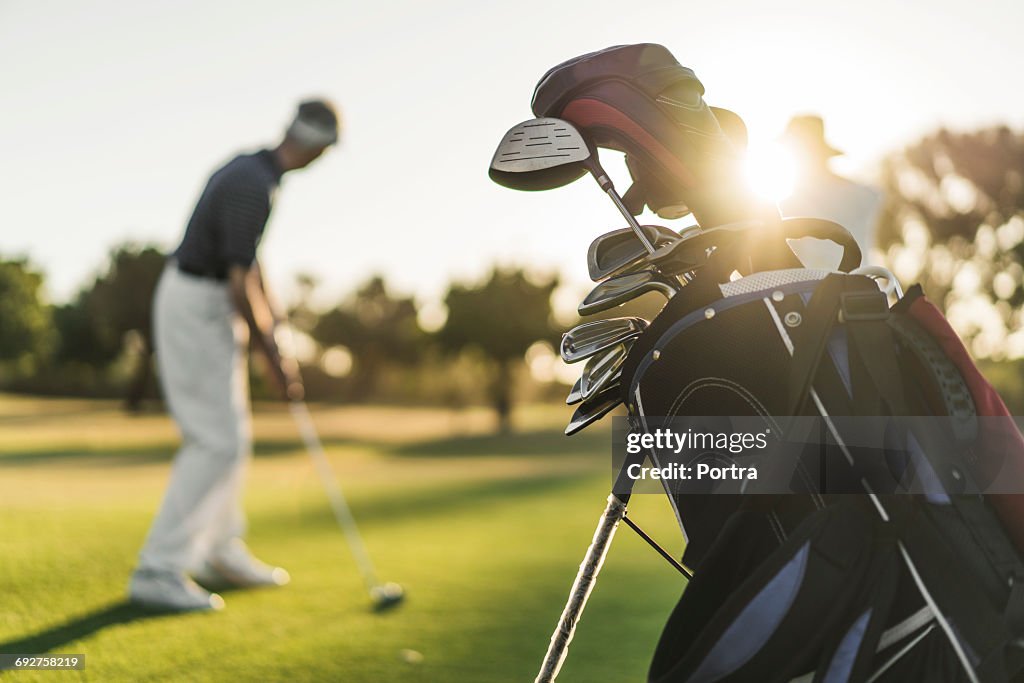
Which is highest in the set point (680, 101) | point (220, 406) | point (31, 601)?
point (680, 101)

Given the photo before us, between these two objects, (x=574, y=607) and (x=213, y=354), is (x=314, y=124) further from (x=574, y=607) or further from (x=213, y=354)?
(x=574, y=607)

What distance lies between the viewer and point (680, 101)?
4.24 ft

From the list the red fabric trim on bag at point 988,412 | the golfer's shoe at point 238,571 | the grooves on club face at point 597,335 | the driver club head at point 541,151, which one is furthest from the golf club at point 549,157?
the golfer's shoe at point 238,571

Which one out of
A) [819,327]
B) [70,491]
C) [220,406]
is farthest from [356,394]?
[819,327]

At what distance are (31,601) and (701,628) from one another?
2.69 meters

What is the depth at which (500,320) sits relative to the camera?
2800 centimetres

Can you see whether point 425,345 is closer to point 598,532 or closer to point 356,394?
point 356,394

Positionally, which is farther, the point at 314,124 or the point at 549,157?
the point at 314,124

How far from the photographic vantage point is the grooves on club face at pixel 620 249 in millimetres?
1326

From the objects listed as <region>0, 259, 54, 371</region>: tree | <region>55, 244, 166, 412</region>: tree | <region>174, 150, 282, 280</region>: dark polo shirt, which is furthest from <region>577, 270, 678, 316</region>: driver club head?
<region>0, 259, 54, 371</region>: tree

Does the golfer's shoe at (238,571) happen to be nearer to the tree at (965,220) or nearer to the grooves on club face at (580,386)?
the grooves on club face at (580,386)

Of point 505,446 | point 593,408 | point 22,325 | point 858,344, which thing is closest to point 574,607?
point 593,408

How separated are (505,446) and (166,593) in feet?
56.2

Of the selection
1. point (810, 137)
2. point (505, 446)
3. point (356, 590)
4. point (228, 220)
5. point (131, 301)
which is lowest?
point (505, 446)
